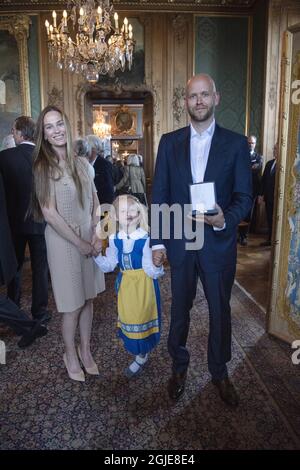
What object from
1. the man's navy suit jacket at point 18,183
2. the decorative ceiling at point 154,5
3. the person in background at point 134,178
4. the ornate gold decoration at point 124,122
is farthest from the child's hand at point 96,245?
the ornate gold decoration at point 124,122

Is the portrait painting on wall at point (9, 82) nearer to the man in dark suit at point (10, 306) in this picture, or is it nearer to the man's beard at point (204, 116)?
the man in dark suit at point (10, 306)

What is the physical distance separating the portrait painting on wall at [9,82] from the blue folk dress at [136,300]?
21.6ft

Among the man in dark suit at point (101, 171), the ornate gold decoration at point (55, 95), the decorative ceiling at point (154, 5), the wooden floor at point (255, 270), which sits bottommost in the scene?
the wooden floor at point (255, 270)

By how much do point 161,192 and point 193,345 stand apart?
1452 mm

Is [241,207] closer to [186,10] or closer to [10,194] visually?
[10,194]

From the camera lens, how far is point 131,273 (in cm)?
247

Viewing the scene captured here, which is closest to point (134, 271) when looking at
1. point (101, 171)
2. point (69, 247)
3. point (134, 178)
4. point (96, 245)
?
point (96, 245)

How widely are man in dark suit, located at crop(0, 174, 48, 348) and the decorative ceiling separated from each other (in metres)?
6.39

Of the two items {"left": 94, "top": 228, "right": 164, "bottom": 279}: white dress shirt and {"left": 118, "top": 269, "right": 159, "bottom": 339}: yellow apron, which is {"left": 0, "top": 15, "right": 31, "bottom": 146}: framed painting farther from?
{"left": 118, "top": 269, "right": 159, "bottom": 339}: yellow apron

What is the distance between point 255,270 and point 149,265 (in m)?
3.27

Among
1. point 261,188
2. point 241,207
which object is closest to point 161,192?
point 241,207

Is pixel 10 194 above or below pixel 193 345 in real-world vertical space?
above

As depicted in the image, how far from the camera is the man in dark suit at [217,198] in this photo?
2.14m

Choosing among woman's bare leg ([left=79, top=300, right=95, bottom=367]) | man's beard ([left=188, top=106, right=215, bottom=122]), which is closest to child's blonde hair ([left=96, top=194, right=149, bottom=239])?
woman's bare leg ([left=79, top=300, right=95, bottom=367])
